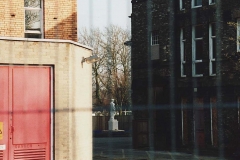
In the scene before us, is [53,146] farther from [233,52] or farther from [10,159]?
[233,52]

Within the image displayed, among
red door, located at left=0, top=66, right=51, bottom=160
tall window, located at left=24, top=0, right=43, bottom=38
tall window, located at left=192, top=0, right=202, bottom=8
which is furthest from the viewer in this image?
tall window, located at left=192, top=0, right=202, bottom=8

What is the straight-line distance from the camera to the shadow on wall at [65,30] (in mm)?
15789

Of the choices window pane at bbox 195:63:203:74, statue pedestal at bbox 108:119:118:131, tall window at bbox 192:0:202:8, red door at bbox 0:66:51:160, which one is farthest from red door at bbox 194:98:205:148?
statue pedestal at bbox 108:119:118:131

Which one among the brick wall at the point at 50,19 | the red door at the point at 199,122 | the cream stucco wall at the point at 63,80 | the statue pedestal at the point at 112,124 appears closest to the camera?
the cream stucco wall at the point at 63,80

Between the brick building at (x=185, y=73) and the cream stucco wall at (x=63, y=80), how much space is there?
6.38 metres

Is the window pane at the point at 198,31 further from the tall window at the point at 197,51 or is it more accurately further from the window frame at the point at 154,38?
the window frame at the point at 154,38

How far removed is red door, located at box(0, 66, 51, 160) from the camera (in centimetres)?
1428

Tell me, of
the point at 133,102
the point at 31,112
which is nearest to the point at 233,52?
the point at 133,102

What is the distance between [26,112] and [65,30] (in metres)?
2.85

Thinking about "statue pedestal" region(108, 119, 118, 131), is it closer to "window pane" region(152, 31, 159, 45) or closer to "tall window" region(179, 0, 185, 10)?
"window pane" region(152, 31, 159, 45)

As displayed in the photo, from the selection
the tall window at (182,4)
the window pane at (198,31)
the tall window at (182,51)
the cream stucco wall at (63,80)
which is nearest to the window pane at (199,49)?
the window pane at (198,31)

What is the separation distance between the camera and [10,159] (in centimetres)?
1437

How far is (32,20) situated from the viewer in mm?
15734

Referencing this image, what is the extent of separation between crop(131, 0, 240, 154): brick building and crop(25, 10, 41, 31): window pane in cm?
797
